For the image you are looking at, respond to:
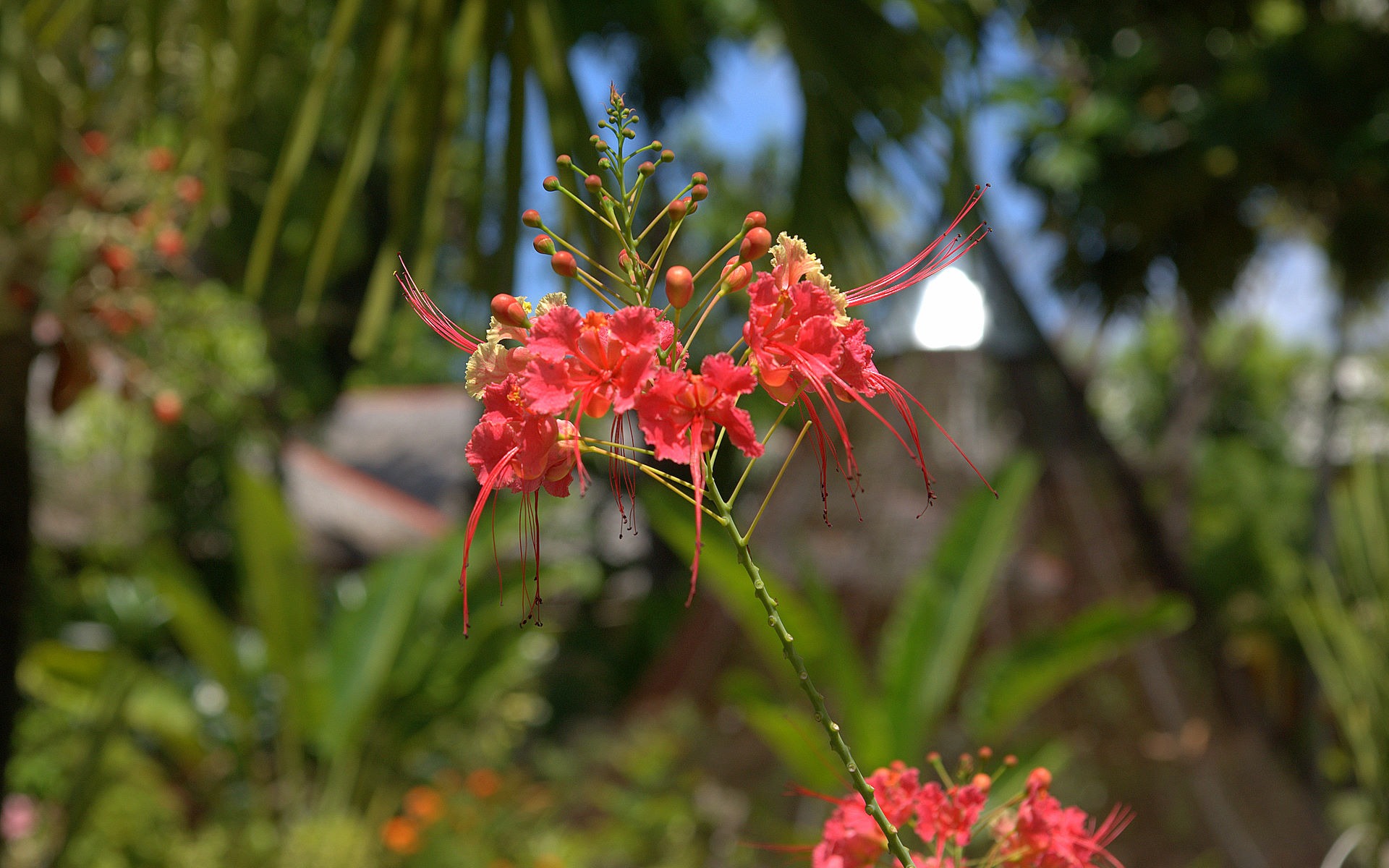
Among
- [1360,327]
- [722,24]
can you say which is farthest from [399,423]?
[1360,327]

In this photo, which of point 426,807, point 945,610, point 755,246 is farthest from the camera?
point 426,807

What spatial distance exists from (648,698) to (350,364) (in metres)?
5.00

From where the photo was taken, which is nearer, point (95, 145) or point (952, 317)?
point (95, 145)

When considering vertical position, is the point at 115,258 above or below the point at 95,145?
below

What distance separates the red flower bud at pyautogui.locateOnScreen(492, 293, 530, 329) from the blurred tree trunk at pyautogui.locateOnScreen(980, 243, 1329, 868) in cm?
367

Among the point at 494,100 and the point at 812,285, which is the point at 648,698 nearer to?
the point at 494,100

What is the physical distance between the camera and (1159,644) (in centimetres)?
397

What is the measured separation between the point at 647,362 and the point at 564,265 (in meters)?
0.09

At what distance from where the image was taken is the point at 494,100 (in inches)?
74.0

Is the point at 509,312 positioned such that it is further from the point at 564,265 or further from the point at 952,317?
the point at 952,317

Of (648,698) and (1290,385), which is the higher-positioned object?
(1290,385)

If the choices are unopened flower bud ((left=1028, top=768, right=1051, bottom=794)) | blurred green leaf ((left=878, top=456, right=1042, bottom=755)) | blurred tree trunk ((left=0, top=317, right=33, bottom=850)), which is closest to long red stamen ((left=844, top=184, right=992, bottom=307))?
unopened flower bud ((left=1028, top=768, right=1051, bottom=794))

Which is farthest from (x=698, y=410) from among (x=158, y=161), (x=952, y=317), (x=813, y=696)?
(x=952, y=317)

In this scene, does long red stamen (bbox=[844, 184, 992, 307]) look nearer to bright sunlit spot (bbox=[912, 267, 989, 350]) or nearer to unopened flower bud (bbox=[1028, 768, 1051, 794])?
unopened flower bud (bbox=[1028, 768, 1051, 794])
